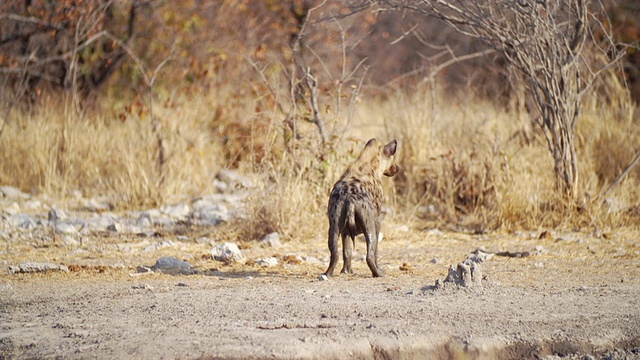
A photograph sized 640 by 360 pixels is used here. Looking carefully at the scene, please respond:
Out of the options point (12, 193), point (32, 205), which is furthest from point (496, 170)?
point (12, 193)

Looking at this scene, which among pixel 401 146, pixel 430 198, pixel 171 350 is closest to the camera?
pixel 171 350

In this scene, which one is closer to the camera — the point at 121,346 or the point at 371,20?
the point at 121,346

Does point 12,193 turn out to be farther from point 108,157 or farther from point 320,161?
point 320,161

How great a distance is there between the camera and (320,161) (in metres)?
10.4

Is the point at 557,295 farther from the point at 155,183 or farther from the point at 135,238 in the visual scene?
the point at 155,183

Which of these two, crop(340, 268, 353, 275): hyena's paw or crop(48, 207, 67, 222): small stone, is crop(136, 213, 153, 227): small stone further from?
crop(340, 268, 353, 275): hyena's paw

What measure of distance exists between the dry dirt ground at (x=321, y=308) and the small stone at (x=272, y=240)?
0.30 meters

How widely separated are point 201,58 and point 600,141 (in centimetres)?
840

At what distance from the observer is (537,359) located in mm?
5707

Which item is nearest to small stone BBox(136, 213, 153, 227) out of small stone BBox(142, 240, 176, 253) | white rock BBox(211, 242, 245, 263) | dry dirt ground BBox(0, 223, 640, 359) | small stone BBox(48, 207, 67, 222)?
small stone BBox(48, 207, 67, 222)

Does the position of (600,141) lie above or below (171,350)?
above

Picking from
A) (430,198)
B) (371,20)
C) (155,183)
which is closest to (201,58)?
(371,20)

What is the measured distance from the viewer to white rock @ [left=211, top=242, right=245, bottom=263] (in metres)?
8.59

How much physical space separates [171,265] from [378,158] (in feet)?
7.02
